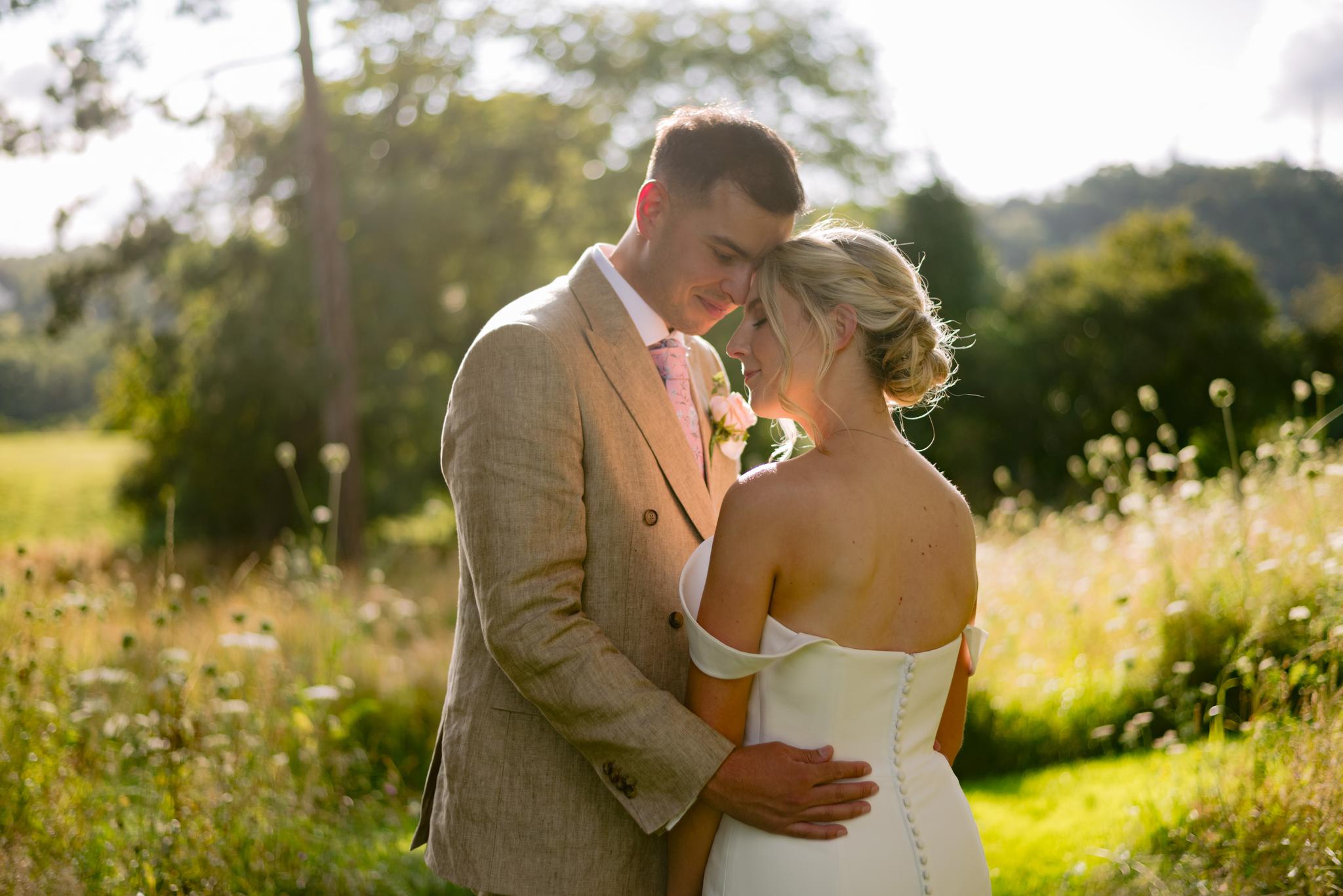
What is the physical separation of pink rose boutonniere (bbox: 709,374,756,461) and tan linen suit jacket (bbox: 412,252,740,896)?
39cm

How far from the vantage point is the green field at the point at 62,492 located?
20688mm

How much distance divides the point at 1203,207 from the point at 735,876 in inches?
771

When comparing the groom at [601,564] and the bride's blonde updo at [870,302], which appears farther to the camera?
the bride's blonde updo at [870,302]

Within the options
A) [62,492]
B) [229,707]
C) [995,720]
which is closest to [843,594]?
[229,707]

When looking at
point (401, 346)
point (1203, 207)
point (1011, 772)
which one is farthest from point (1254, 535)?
point (1203, 207)

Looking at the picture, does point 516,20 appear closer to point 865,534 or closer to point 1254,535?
point 1254,535

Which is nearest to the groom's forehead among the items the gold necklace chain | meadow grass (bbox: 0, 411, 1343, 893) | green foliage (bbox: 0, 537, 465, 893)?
the gold necklace chain

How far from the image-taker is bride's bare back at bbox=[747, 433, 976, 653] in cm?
207

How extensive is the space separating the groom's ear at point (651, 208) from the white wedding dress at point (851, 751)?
3.44 ft

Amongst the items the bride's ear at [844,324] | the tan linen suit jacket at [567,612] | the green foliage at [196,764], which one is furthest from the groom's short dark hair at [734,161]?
the green foliage at [196,764]

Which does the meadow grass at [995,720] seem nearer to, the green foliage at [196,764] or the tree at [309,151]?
the green foliage at [196,764]

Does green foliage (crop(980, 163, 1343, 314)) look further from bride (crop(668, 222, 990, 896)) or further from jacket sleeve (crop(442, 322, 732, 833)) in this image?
jacket sleeve (crop(442, 322, 732, 833))

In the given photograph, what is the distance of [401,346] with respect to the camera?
16875 mm

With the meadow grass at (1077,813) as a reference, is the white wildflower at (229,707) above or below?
above
